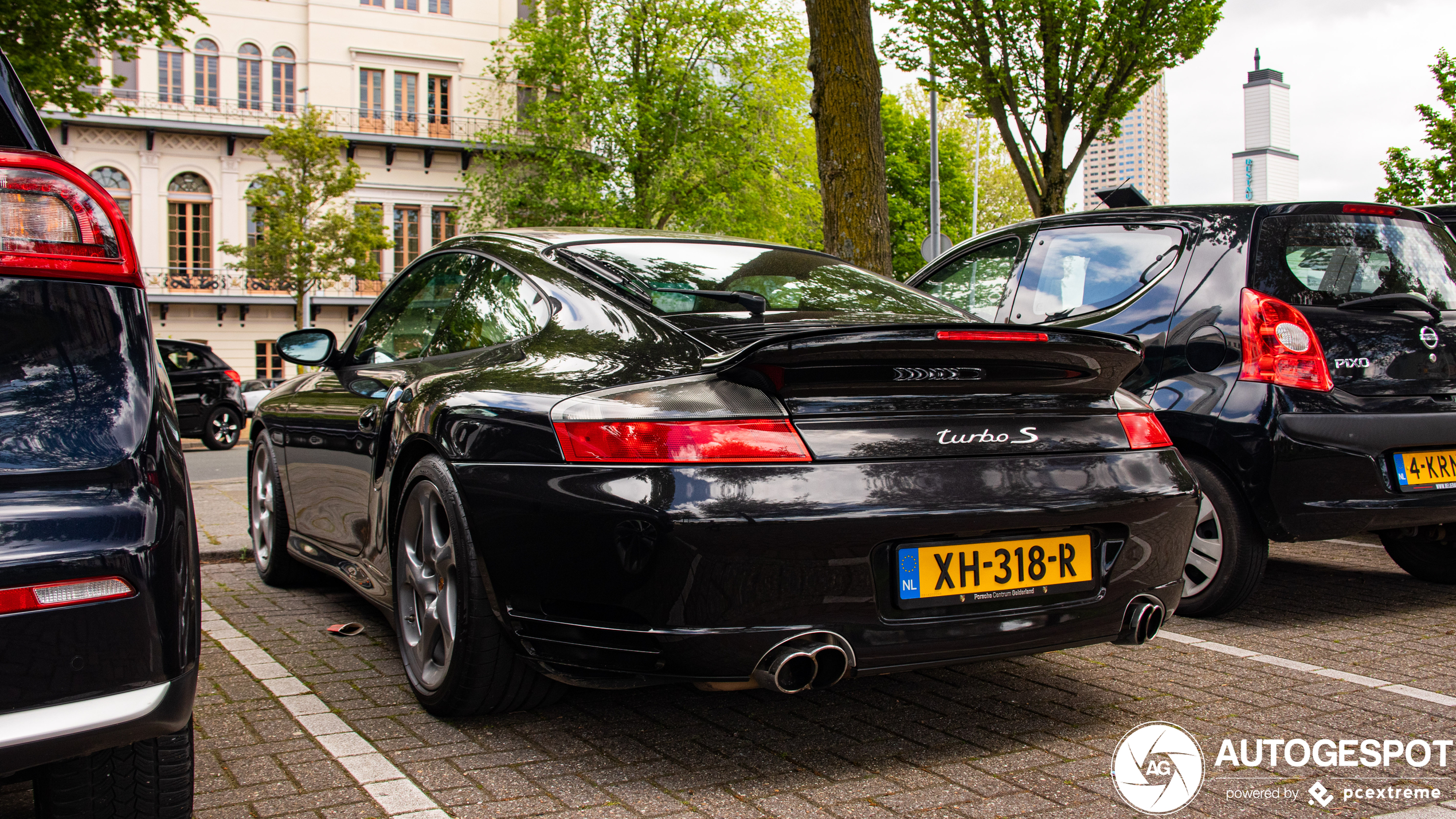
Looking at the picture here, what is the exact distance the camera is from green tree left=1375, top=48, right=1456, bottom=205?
1153cm

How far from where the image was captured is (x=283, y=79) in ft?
126

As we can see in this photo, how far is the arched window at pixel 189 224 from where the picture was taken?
3769 centimetres

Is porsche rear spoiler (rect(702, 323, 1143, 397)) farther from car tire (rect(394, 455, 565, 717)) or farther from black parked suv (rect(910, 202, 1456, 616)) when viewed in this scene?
black parked suv (rect(910, 202, 1456, 616))

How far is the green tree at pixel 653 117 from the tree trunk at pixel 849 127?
24.9 metres

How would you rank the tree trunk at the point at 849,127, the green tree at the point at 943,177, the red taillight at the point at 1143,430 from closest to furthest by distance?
1. the red taillight at the point at 1143,430
2. the tree trunk at the point at 849,127
3. the green tree at the point at 943,177

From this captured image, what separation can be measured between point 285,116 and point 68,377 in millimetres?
39715

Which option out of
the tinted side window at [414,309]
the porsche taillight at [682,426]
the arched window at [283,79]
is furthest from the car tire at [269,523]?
the arched window at [283,79]

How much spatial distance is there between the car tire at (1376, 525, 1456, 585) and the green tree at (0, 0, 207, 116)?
15.0 m

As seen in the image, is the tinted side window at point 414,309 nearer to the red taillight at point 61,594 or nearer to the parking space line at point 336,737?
the parking space line at point 336,737

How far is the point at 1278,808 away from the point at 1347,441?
6.64ft

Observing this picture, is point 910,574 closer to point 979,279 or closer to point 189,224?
point 979,279

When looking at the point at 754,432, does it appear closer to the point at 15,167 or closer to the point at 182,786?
the point at 182,786

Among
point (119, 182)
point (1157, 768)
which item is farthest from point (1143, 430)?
point (119, 182)

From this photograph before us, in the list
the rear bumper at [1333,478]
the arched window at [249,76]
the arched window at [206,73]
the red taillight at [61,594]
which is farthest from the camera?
the arched window at [249,76]
